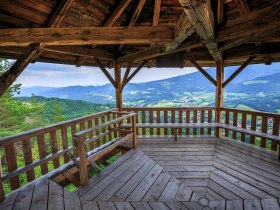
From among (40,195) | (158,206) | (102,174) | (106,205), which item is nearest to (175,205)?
(158,206)

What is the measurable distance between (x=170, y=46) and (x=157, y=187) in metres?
2.80

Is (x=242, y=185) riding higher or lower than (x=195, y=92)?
lower

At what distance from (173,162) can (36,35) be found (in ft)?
12.4

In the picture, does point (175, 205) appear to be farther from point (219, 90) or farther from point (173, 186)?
point (219, 90)

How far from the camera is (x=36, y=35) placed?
2.88 meters

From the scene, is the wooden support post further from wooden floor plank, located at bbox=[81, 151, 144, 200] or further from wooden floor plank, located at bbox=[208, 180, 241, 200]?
wooden floor plank, located at bbox=[208, 180, 241, 200]

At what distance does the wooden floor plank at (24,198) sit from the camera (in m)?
2.42

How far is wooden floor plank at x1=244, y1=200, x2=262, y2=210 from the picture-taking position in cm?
233

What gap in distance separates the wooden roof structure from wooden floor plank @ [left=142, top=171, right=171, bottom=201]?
8.53 feet

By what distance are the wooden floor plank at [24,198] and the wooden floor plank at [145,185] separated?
1.54 m

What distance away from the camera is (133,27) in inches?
116

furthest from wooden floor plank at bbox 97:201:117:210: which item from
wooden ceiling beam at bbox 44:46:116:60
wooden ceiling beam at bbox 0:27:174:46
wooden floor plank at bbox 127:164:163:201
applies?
wooden ceiling beam at bbox 44:46:116:60

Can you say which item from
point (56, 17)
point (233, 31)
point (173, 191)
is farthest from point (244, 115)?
point (56, 17)

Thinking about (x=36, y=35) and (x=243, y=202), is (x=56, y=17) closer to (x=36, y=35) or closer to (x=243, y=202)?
(x=36, y=35)
